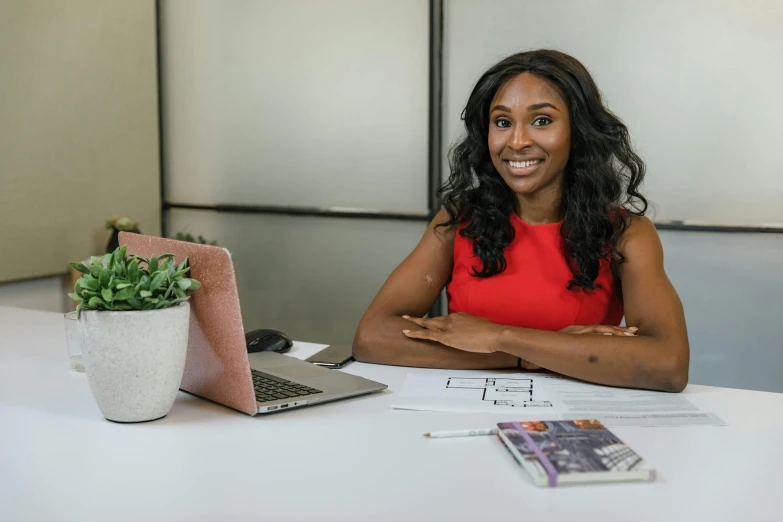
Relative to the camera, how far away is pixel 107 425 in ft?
4.11

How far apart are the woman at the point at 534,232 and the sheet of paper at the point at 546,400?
0.22 m

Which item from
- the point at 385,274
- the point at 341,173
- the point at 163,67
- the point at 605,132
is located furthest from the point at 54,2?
the point at 605,132

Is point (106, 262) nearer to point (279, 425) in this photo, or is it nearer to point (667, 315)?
point (279, 425)

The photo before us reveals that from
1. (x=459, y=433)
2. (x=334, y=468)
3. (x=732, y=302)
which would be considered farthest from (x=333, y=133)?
(x=334, y=468)

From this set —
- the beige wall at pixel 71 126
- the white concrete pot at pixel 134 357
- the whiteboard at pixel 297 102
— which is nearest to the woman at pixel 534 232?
the white concrete pot at pixel 134 357

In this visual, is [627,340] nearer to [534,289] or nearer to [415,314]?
[534,289]

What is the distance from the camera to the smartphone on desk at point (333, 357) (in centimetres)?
169

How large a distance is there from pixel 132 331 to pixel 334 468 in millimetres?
367

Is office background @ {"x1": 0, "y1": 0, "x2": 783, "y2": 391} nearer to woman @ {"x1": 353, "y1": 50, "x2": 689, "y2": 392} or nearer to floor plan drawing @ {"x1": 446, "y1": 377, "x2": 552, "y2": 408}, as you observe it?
woman @ {"x1": 353, "y1": 50, "x2": 689, "y2": 392}

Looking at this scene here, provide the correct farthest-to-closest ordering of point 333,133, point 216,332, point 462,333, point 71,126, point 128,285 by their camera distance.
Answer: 1. point 333,133
2. point 71,126
3. point 462,333
4. point 216,332
5. point 128,285

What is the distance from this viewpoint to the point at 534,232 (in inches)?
80.9

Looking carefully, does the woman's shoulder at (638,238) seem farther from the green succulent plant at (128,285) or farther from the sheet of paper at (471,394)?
the green succulent plant at (128,285)

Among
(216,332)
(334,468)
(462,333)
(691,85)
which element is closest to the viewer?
(334,468)

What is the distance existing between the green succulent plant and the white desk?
0.19 meters
